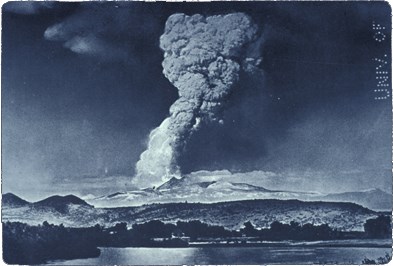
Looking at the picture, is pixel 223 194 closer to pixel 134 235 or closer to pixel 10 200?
pixel 134 235

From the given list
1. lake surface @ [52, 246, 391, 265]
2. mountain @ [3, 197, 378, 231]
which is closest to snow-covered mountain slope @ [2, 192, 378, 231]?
mountain @ [3, 197, 378, 231]

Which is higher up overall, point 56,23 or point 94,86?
point 56,23

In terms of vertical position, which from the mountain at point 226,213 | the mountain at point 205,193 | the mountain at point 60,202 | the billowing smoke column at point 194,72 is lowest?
the mountain at point 226,213

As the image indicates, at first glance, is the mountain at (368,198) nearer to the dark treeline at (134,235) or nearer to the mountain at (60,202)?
the dark treeline at (134,235)

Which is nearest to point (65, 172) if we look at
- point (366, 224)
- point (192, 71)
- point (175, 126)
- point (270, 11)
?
point (175, 126)

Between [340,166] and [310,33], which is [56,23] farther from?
[340,166]

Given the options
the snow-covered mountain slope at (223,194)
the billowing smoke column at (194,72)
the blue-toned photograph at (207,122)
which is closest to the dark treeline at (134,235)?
the blue-toned photograph at (207,122)
